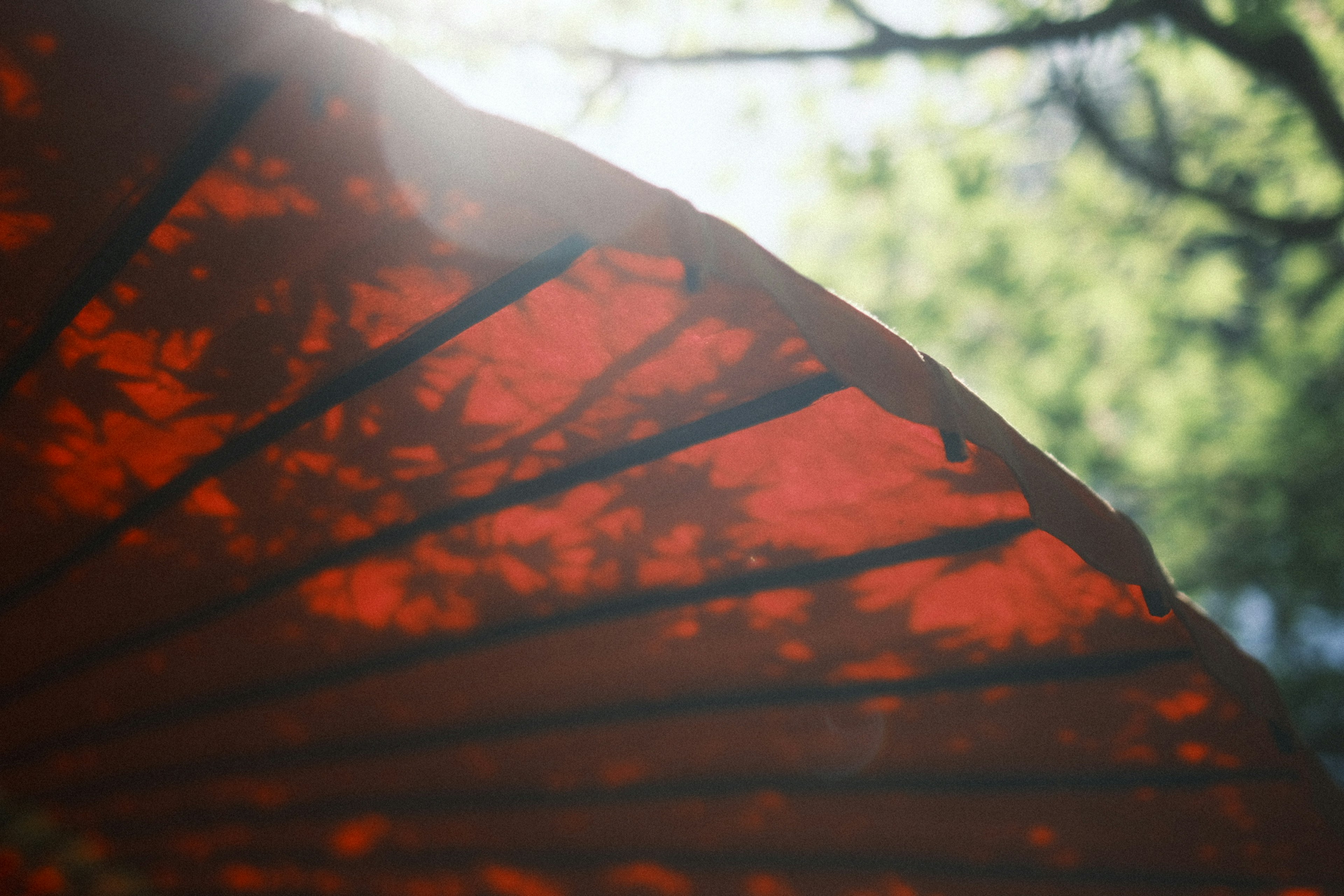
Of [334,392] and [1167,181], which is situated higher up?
[1167,181]

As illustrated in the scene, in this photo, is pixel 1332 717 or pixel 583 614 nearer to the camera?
pixel 583 614

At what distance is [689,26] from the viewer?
4379 mm

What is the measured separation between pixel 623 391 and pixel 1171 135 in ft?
20.2

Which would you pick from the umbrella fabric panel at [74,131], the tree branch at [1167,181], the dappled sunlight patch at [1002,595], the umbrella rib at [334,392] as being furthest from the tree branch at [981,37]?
the umbrella fabric panel at [74,131]

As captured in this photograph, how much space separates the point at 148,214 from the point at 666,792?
1.12m

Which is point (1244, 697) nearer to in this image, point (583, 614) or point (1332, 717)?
point (583, 614)

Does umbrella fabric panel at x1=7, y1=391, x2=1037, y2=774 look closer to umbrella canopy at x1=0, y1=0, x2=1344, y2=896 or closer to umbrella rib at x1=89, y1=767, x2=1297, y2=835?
umbrella canopy at x1=0, y1=0, x2=1344, y2=896

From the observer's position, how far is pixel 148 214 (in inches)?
→ 31.7

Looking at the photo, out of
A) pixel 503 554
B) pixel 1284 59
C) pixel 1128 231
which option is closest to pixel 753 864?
pixel 503 554

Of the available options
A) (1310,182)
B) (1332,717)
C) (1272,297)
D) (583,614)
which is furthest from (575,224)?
(1332,717)

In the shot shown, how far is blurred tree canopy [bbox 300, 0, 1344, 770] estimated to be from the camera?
13.7 feet

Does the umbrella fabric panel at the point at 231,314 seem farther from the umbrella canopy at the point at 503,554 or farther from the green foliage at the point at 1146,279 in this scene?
the green foliage at the point at 1146,279

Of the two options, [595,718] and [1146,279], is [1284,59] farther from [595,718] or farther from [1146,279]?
[595,718]

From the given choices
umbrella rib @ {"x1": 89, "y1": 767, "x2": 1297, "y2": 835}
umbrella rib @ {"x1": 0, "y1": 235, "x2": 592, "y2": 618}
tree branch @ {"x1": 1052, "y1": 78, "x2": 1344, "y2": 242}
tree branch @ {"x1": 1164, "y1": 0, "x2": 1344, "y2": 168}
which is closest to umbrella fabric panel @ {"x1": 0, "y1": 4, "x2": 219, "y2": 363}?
umbrella rib @ {"x1": 0, "y1": 235, "x2": 592, "y2": 618}
